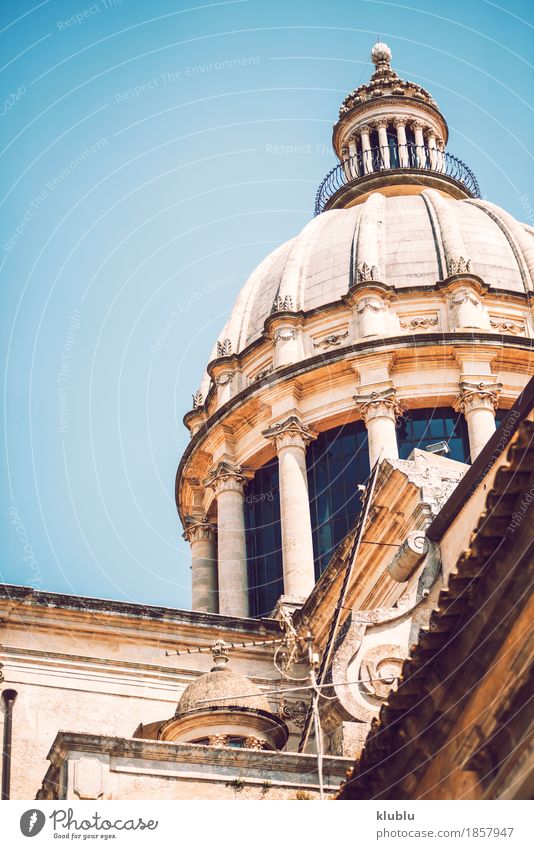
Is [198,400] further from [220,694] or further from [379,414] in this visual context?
[220,694]

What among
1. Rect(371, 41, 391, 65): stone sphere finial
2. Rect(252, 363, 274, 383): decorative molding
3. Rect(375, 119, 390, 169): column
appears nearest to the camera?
Rect(252, 363, 274, 383): decorative molding

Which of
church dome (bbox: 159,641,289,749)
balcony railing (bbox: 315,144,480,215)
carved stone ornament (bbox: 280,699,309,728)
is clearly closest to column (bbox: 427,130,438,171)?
balcony railing (bbox: 315,144,480,215)

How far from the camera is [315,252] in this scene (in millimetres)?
47531

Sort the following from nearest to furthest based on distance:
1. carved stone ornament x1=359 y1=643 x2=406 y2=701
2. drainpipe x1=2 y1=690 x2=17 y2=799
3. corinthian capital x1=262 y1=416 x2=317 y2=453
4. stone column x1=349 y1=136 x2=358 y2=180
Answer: carved stone ornament x1=359 y1=643 x2=406 y2=701, drainpipe x1=2 y1=690 x2=17 y2=799, corinthian capital x1=262 y1=416 x2=317 y2=453, stone column x1=349 y1=136 x2=358 y2=180

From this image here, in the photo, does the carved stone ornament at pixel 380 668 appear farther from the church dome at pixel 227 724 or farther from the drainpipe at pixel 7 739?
the drainpipe at pixel 7 739

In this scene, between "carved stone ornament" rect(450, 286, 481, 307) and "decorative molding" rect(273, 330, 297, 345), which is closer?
"carved stone ornament" rect(450, 286, 481, 307)

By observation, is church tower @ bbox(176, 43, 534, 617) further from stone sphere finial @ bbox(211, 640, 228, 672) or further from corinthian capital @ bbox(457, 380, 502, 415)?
stone sphere finial @ bbox(211, 640, 228, 672)

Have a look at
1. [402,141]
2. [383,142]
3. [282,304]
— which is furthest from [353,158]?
[282,304]

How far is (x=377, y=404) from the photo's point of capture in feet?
134

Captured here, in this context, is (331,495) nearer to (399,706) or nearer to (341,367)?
(341,367)

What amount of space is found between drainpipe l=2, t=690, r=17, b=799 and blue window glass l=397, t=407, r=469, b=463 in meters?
15.7

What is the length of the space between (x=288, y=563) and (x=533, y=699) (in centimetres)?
2708

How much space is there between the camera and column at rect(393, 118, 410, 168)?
5358 cm
